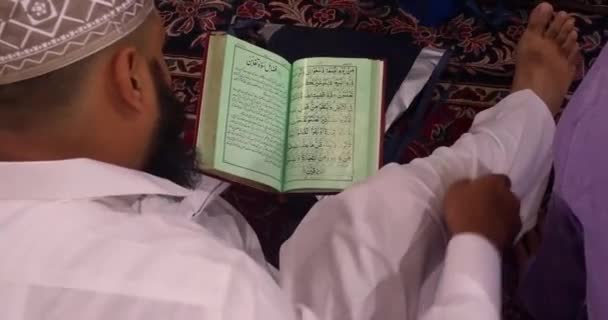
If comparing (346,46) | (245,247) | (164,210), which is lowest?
(245,247)

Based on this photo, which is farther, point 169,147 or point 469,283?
point 169,147

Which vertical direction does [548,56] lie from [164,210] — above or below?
above

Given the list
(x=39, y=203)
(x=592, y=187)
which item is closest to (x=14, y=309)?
(x=39, y=203)

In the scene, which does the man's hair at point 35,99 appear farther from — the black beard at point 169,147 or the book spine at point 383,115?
the book spine at point 383,115

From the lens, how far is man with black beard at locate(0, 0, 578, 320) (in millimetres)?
708

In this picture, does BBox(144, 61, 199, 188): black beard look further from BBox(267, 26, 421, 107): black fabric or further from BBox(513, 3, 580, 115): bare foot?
BBox(513, 3, 580, 115): bare foot

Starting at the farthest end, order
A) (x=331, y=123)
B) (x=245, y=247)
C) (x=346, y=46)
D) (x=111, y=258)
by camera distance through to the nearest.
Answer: (x=346, y=46) < (x=331, y=123) < (x=245, y=247) < (x=111, y=258)

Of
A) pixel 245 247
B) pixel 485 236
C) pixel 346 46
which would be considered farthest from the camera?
pixel 346 46

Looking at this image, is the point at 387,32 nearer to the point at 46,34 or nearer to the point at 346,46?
the point at 346,46

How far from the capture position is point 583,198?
0.79m

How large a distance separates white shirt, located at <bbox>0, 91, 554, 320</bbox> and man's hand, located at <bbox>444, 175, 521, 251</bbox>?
3 cm

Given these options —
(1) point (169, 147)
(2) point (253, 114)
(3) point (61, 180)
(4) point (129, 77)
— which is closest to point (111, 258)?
(3) point (61, 180)

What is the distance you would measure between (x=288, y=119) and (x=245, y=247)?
0.22 m

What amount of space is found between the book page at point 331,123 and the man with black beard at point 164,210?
125 mm
